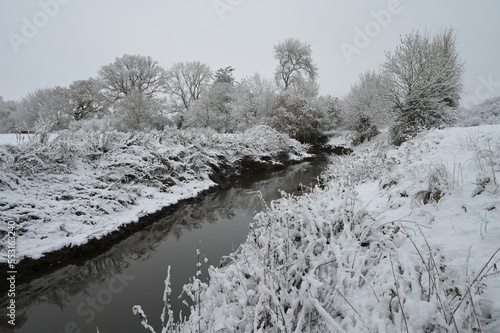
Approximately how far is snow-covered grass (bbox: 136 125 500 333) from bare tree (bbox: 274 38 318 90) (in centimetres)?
2712

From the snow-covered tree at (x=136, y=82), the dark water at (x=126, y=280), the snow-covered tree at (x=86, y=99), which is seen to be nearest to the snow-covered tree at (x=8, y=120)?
the snow-covered tree at (x=86, y=99)

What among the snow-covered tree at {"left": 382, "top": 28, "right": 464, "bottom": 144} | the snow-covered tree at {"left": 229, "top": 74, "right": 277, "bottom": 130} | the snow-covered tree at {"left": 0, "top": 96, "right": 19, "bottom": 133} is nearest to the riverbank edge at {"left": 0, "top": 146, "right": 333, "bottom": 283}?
the snow-covered tree at {"left": 382, "top": 28, "right": 464, "bottom": 144}

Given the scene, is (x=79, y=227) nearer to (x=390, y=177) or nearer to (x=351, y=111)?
(x=390, y=177)

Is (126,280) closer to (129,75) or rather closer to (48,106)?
(48,106)

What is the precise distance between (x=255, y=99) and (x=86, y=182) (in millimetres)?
19991

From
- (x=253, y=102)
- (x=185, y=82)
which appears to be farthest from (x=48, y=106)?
(x=253, y=102)

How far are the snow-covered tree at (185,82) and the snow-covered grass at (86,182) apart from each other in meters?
21.0

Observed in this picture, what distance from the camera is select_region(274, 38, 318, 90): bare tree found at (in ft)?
93.5

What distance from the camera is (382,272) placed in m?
2.06

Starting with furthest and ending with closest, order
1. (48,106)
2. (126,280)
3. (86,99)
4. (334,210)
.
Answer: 1. (86,99)
2. (48,106)
3. (126,280)
4. (334,210)

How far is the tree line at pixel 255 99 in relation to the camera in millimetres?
12398

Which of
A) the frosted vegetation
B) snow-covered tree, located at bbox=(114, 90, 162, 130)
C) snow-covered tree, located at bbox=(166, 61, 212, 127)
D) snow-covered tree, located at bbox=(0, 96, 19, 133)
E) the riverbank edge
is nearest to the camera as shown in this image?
the frosted vegetation

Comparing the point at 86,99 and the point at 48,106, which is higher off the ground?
the point at 86,99

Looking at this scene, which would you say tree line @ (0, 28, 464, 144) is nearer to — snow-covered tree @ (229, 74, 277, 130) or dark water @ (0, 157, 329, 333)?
snow-covered tree @ (229, 74, 277, 130)
